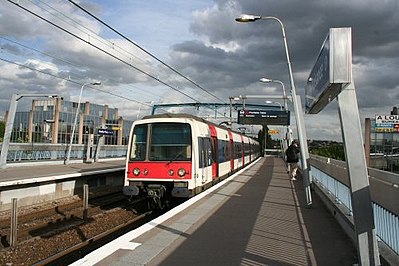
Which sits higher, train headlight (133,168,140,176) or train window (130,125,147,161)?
train window (130,125,147,161)

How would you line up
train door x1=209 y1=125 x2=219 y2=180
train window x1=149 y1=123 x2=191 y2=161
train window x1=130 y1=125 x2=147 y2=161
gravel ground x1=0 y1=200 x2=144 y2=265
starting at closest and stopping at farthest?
gravel ground x1=0 y1=200 x2=144 y2=265 < train window x1=149 y1=123 x2=191 y2=161 < train window x1=130 y1=125 x2=147 y2=161 < train door x1=209 y1=125 x2=219 y2=180

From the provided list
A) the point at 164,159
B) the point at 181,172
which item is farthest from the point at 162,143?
the point at 181,172

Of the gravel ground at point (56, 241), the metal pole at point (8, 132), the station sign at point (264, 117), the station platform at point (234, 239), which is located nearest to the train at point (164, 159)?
the gravel ground at point (56, 241)

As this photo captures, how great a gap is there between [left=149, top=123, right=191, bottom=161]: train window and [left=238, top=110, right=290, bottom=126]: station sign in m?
25.9

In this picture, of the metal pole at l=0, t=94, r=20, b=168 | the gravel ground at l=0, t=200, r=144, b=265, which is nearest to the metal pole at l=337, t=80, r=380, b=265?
the gravel ground at l=0, t=200, r=144, b=265

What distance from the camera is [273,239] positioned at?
7.14m

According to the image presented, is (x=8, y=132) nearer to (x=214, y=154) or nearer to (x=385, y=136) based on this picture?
(x=214, y=154)

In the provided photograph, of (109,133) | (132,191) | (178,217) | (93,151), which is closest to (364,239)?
(178,217)

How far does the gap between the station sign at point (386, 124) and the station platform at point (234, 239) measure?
21782 millimetres

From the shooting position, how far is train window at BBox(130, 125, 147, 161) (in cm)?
1338

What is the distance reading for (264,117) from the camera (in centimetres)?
3903

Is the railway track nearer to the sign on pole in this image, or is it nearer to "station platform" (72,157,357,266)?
"station platform" (72,157,357,266)

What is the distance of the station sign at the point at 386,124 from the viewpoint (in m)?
30.0

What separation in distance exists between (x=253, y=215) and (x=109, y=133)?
25485 millimetres
